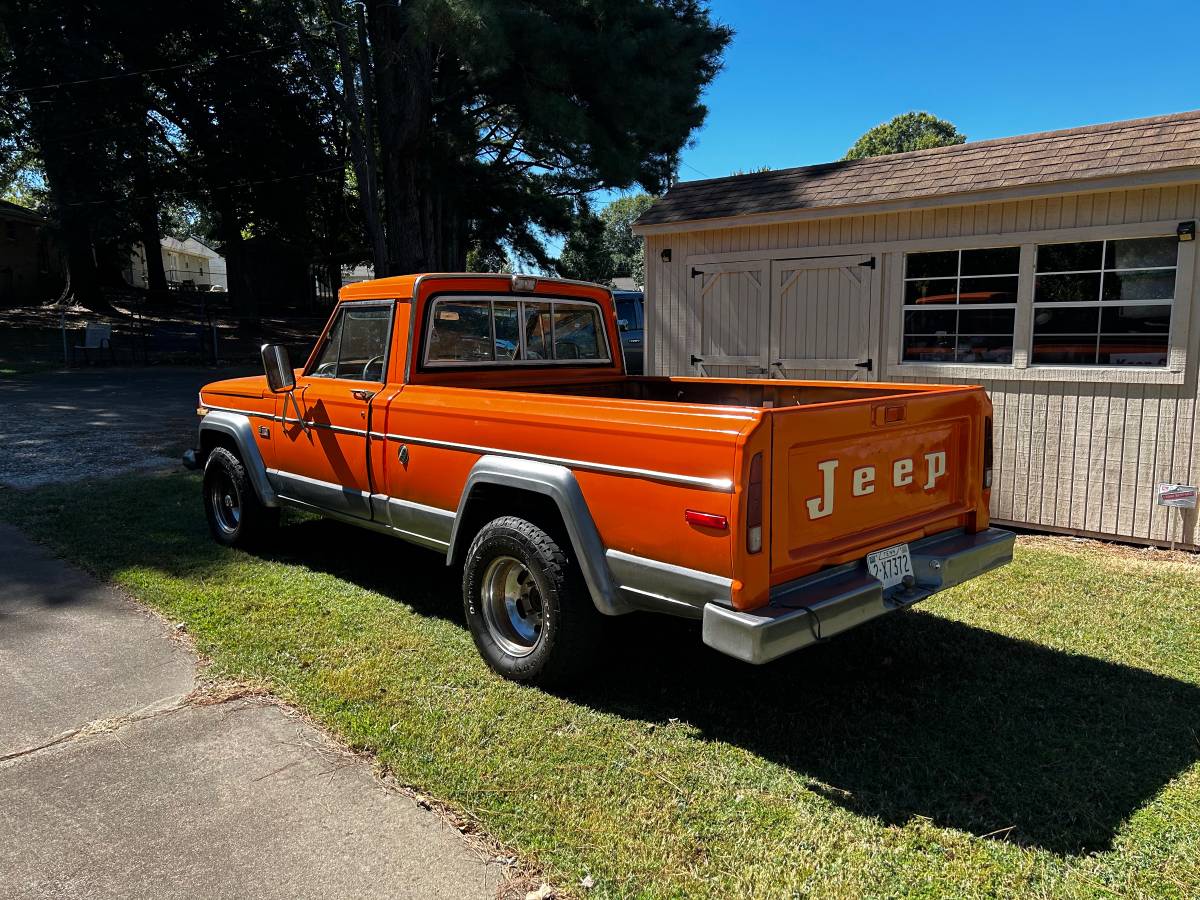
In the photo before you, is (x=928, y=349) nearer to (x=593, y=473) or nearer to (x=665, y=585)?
(x=593, y=473)

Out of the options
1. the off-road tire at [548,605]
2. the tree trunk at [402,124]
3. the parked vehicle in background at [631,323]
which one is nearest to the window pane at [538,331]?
the off-road tire at [548,605]

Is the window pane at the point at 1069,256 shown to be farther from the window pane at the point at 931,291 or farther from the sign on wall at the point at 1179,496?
the sign on wall at the point at 1179,496

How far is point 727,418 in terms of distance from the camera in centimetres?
307

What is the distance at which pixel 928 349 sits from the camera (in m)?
7.50

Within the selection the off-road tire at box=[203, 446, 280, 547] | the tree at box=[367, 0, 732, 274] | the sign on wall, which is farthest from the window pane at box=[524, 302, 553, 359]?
the tree at box=[367, 0, 732, 274]

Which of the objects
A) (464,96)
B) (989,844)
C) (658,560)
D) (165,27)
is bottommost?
(989,844)

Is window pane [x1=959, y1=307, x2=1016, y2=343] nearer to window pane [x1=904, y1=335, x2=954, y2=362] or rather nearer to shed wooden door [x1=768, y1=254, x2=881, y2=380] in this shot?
window pane [x1=904, y1=335, x2=954, y2=362]

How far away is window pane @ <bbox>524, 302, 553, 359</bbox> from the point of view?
5309 mm

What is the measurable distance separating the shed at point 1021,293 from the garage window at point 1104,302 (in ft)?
0.04

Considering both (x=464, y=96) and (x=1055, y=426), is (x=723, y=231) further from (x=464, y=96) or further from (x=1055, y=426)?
(x=464, y=96)

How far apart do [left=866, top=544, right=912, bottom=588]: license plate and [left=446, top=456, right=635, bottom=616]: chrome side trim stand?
101cm

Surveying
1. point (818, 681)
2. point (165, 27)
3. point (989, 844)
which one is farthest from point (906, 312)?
point (165, 27)

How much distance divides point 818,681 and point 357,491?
108 inches

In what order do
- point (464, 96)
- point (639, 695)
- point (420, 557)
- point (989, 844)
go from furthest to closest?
point (464, 96) → point (420, 557) → point (639, 695) → point (989, 844)
